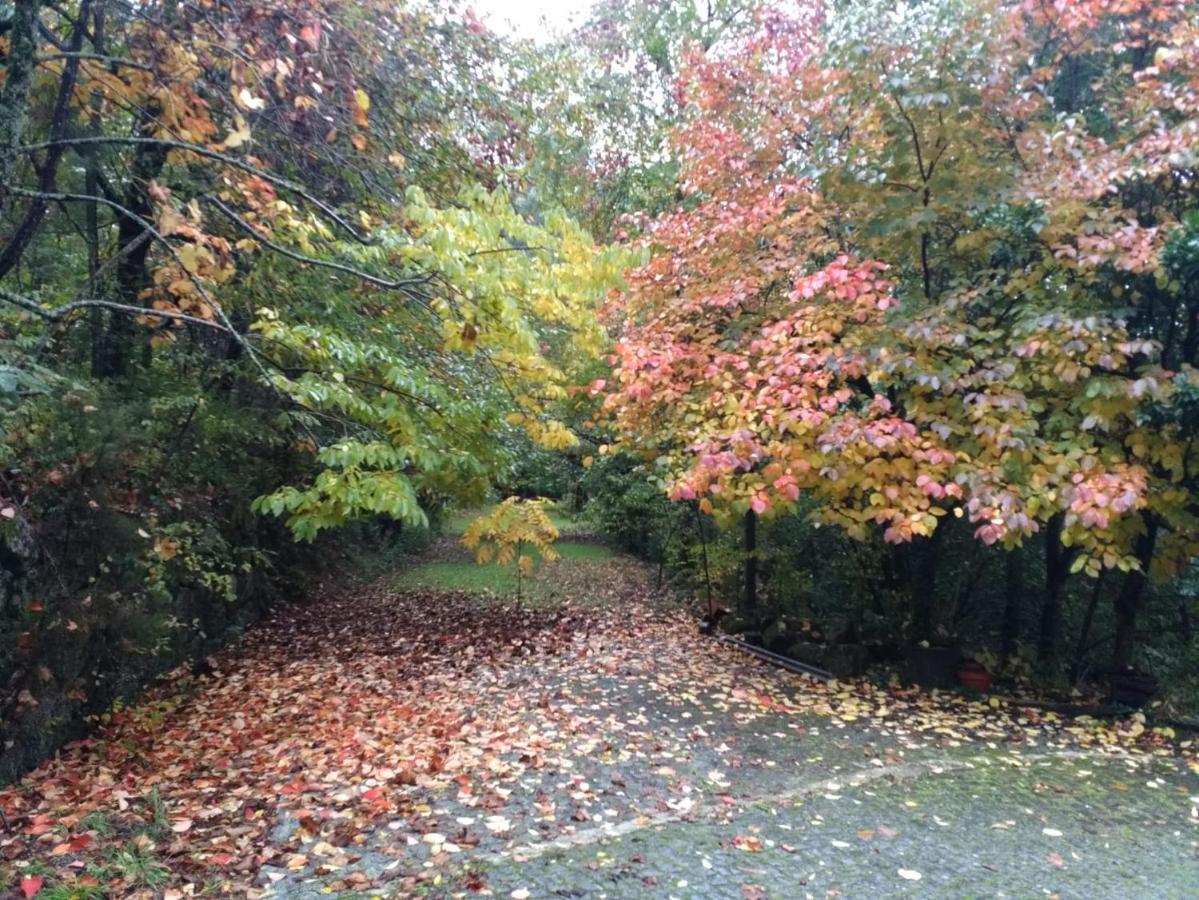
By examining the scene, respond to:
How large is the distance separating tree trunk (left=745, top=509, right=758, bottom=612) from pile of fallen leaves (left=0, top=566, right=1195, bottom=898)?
0.86m

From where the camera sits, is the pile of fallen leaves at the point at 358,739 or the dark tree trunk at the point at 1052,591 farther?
the dark tree trunk at the point at 1052,591

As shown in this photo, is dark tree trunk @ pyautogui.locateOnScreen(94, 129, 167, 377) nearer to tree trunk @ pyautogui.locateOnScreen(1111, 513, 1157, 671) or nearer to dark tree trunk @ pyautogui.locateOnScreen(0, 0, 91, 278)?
dark tree trunk @ pyautogui.locateOnScreen(0, 0, 91, 278)

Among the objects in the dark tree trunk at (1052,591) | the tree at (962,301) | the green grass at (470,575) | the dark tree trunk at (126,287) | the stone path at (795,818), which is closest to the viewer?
the stone path at (795,818)

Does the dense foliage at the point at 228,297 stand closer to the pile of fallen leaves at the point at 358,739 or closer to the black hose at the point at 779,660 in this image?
the pile of fallen leaves at the point at 358,739

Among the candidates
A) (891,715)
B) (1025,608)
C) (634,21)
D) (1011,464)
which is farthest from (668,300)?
(634,21)

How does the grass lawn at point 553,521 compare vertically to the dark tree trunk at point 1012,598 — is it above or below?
below

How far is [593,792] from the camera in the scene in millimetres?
4809

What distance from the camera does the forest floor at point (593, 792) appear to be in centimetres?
381

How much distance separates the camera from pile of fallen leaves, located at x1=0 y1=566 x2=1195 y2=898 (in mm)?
4066

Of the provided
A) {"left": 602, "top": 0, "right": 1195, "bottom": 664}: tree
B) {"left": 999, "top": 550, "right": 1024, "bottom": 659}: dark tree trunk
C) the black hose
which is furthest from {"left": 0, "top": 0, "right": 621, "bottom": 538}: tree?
{"left": 999, "top": 550, "right": 1024, "bottom": 659}: dark tree trunk

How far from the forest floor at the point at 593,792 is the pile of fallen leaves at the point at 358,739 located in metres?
0.02

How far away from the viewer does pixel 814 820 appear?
14.7 feet

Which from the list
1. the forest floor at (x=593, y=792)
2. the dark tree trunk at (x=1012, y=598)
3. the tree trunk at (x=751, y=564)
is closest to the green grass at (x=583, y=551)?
the tree trunk at (x=751, y=564)

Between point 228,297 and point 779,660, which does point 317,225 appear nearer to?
point 228,297
